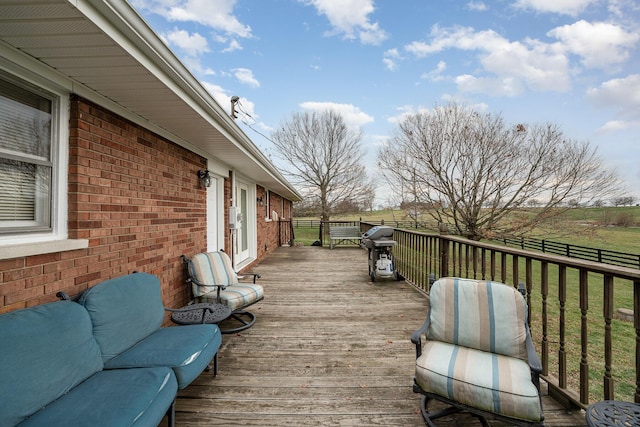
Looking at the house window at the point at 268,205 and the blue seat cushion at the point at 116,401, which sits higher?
the house window at the point at 268,205

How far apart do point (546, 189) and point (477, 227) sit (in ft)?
7.33

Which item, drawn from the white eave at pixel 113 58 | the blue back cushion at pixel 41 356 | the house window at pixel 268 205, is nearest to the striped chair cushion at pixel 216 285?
the blue back cushion at pixel 41 356

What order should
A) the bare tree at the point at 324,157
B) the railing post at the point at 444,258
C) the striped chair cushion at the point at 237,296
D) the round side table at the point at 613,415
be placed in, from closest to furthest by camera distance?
the round side table at the point at 613,415, the striped chair cushion at the point at 237,296, the railing post at the point at 444,258, the bare tree at the point at 324,157

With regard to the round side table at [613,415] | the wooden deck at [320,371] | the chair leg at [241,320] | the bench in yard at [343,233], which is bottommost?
the wooden deck at [320,371]

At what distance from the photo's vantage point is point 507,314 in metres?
1.96

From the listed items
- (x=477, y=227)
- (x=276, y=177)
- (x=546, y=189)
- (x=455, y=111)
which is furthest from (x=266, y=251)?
(x=546, y=189)

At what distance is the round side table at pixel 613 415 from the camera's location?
1.22m

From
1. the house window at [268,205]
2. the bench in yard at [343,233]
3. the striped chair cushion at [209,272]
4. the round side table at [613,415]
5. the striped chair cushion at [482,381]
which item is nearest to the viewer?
the round side table at [613,415]

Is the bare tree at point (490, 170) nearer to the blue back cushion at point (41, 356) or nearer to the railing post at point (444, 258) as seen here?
the railing post at point (444, 258)

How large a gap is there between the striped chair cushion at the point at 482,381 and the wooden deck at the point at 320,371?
0.43 metres

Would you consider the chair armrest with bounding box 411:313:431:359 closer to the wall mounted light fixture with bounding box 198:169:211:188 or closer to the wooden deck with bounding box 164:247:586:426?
the wooden deck with bounding box 164:247:586:426

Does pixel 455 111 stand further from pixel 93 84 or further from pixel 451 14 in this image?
pixel 93 84

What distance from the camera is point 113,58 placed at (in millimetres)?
1711

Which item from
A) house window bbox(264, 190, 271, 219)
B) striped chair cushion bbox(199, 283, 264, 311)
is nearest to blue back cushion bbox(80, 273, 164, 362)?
striped chair cushion bbox(199, 283, 264, 311)
